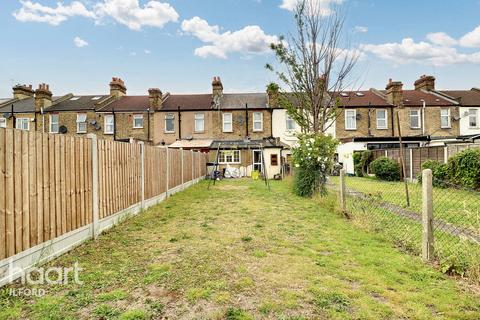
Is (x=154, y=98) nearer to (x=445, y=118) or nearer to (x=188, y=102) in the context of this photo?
(x=188, y=102)

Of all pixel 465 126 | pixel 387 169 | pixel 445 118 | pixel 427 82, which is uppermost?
pixel 427 82

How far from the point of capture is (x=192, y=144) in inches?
945

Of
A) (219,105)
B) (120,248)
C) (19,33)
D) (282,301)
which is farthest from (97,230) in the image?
(219,105)

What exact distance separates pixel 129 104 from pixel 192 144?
7.57m

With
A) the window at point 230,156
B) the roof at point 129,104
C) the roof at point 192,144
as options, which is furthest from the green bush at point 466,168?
the roof at point 129,104

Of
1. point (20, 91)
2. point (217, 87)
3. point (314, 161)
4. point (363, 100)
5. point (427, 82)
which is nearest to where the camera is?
point (314, 161)

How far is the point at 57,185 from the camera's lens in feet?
14.5

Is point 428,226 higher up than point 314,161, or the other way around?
point 314,161

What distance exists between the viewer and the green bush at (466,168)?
37.2ft

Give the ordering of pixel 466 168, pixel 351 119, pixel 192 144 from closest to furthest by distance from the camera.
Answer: pixel 466 168 → pixel 192 144 → pixel 351 119

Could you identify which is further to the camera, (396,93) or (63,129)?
(396,93)

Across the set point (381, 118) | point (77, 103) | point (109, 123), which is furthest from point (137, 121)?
point (381, 118)

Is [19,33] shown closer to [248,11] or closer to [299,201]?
[248,11]

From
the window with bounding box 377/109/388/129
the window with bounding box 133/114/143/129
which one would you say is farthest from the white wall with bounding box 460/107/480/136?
the window with bounding box 133/114/143/129
